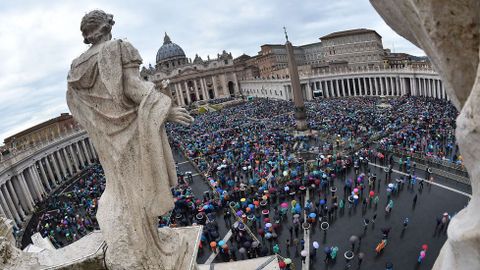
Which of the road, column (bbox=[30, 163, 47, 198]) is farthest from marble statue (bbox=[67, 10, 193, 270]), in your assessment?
column (bbox=[30, 163, 47, 198])

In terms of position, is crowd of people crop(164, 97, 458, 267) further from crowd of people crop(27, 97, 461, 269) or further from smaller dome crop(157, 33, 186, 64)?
smaller dome crop(157, 33, 186, 64)

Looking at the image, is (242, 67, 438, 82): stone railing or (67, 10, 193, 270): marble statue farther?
(242, 67, 438, 82): stone railing

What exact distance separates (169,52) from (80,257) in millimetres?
124387

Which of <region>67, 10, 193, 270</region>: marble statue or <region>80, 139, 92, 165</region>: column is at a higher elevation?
<region>67, 10, 193, 270</region>: marble statue

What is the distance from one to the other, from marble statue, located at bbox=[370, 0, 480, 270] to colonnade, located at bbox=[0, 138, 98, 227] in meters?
32.0

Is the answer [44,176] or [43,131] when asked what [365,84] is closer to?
[44,176]

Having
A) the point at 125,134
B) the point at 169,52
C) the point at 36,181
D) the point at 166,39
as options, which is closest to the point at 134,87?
the point at 125,134

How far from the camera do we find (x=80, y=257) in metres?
6.14

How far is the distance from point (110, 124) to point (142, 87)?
84 centimetres

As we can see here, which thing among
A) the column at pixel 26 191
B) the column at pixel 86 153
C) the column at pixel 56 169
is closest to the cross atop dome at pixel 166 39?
the column at pixel 86 153

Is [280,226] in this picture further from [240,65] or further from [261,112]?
[240,65]

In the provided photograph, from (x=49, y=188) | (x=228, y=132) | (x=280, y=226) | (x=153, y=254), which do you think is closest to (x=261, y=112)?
(x=228, y=132)

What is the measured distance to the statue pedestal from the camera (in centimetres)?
588

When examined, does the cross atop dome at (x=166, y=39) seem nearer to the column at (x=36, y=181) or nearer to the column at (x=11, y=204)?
the column at (x=36, y=181)
